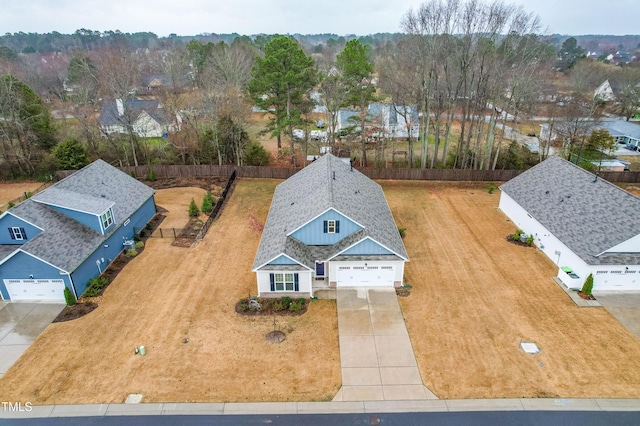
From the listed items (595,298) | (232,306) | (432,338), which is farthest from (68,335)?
(595,298)

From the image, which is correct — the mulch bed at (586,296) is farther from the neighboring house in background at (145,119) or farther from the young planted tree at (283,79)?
the neighboring house in background at (145,119)

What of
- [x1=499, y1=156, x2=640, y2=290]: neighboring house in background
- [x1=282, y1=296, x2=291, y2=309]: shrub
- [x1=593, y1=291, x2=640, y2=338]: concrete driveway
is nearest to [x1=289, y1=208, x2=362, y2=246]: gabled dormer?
[x1=282, y1=296, x2=291, y2=309]: shrub

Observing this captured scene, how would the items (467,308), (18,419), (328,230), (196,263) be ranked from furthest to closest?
(196,263) < (328,230) < (467,308) < (18,419)

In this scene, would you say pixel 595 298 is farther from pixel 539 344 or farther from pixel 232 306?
pixel 232 306

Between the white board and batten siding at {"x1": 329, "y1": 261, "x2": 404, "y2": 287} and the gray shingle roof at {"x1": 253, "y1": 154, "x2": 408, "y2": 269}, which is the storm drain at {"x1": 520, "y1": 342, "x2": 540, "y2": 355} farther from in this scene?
the gray shingle roof at {"x1": 253, "y1": 154, "x2": 408, "y2": 269}

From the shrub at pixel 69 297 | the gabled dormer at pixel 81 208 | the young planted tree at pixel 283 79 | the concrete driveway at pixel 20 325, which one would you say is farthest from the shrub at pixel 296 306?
the young planted tree at pixel 283 79

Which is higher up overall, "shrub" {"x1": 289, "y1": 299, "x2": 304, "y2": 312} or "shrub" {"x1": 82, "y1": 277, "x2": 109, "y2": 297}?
"shrub" {"x1": 82, "y1": 277, "x2": 109, "y2": 297}

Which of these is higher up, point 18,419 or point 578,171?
point 578,171
